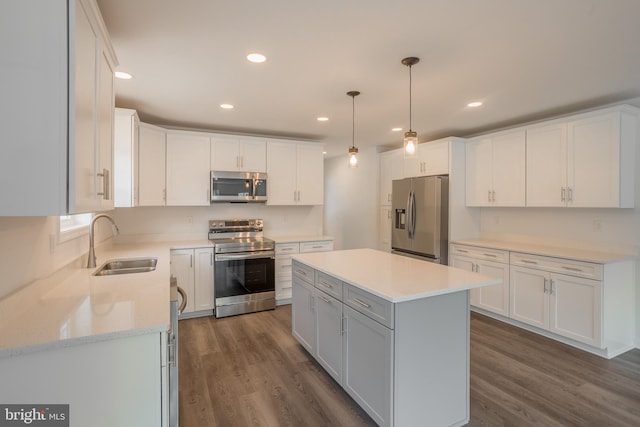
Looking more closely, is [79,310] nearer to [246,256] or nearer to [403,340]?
[403,340]

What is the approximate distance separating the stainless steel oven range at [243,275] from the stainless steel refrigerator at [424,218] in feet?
6.31

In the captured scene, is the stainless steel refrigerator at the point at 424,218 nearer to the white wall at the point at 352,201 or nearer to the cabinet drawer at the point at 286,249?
the white wall at the point at 352,201

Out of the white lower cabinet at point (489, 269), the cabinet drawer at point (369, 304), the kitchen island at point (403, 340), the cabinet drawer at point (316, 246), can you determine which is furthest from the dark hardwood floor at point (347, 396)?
the cabinet drawer at point (316, 246)

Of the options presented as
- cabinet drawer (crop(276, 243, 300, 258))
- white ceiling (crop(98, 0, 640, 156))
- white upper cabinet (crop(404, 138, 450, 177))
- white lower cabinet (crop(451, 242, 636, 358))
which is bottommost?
white lower cabinet (crop(451, 242, 636, 358))

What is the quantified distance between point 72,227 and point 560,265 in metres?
4.32

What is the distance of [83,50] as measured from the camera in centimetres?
126

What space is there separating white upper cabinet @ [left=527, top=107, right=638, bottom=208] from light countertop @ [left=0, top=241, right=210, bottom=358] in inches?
150

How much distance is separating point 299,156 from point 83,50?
137 inches

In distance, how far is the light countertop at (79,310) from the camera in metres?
1.16

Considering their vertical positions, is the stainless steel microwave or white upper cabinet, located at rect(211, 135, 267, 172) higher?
white upper cabinet, located at rect(211, 135, 267, 172)

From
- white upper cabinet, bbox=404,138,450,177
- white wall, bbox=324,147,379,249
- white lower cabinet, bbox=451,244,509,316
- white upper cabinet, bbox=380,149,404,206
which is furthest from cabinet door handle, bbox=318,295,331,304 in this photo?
white wall, bbox=324,147,379,249

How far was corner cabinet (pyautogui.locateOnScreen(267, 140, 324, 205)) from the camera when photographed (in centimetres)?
452

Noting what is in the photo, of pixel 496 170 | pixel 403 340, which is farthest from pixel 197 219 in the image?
pixel 496 170

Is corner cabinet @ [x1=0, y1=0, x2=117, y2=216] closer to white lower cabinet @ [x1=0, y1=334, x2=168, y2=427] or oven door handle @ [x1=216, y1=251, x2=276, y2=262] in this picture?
white lower cabinet @ [x1=0, y1=334, x2=168, y2=427]
